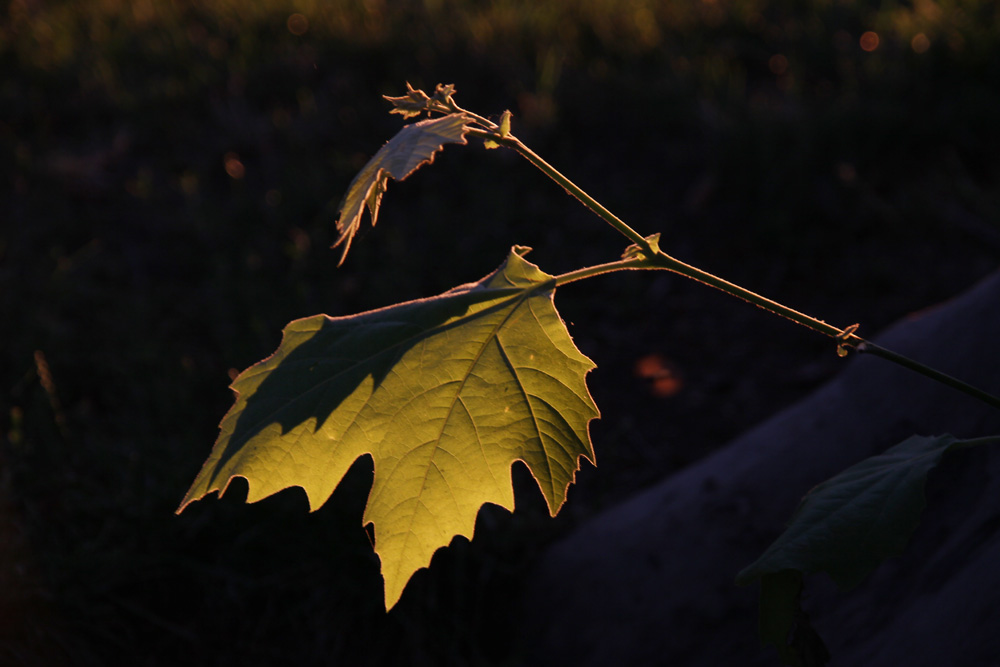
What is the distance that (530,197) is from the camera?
354cm

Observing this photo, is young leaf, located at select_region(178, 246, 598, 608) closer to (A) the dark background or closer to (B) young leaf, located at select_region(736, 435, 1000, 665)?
(B) young leaf, located at select_region(736, 435, 1000, 665)

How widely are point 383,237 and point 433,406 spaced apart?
2.53 meters

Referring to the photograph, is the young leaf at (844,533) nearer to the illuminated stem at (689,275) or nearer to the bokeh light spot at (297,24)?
the illuminated stem at (689,275)

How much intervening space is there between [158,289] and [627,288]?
1920 mm

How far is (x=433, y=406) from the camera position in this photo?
0.97 metres

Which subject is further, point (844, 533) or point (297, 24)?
point (297, 24)

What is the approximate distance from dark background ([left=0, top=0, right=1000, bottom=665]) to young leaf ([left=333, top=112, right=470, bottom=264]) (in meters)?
1.13

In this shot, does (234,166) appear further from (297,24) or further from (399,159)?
(399,159)

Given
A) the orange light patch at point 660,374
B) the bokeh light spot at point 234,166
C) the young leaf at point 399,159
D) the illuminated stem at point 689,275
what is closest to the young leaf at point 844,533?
the illuminated stem at point 689,275

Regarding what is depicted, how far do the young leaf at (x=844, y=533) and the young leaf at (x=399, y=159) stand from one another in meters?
0.60

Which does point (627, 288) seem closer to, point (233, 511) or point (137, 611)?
point (233, 511)

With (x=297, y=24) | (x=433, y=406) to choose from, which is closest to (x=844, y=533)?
(x=433, y=406)

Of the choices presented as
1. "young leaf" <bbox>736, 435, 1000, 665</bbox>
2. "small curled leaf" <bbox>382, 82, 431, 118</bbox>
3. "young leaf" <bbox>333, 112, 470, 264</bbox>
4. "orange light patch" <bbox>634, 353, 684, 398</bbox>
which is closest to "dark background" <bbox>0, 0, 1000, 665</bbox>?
"orange light patch" <bbox>634, 353, 684, 398</bbox>

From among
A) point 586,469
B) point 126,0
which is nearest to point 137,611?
point 586,469
